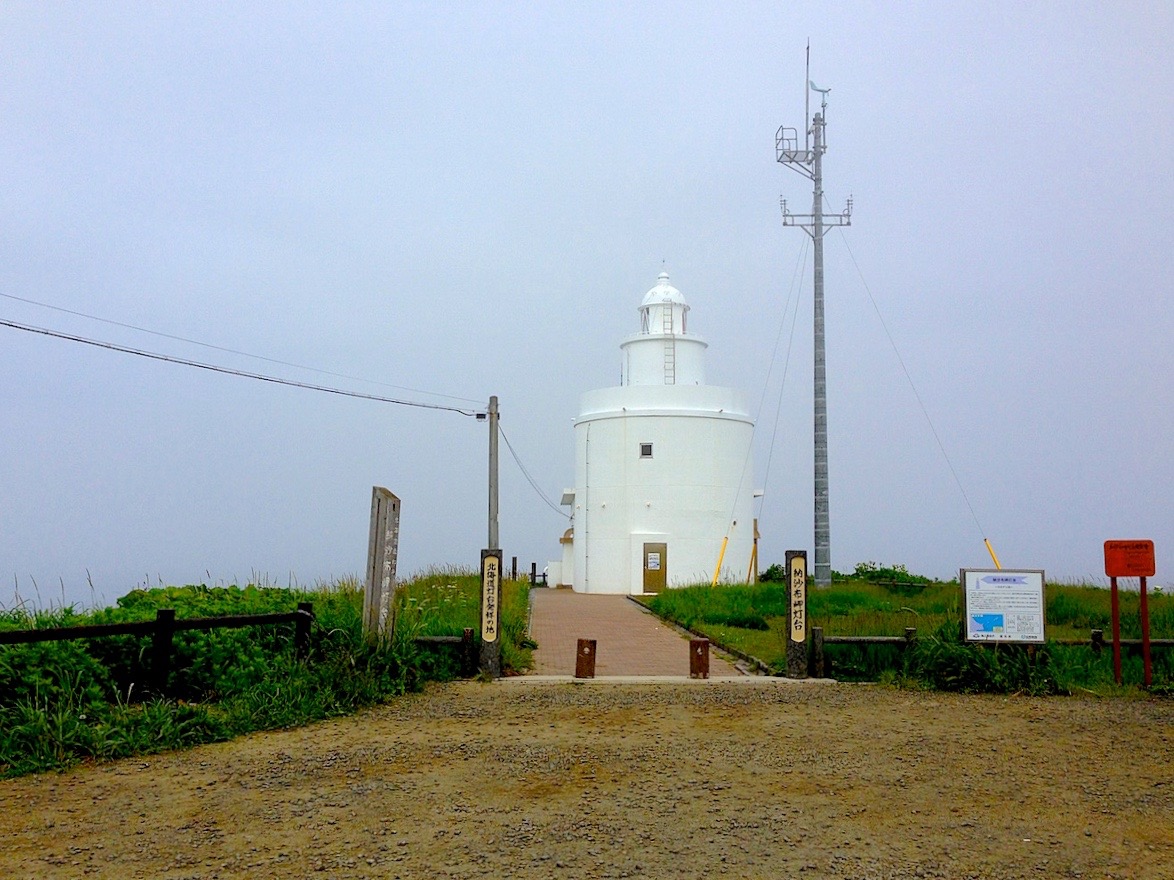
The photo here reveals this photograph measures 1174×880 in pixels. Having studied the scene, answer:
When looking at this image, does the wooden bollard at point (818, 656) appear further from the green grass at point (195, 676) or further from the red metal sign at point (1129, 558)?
the green grass at point (195, 676)

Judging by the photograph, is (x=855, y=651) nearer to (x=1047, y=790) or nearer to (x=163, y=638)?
(x=1047, y=790)

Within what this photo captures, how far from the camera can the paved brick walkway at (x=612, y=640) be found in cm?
1303

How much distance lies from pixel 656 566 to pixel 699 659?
18326mm

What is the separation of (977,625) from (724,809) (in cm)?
659

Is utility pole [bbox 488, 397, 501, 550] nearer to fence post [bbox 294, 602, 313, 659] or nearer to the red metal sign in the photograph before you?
fence post [bbox 294, 602, 313, 659]

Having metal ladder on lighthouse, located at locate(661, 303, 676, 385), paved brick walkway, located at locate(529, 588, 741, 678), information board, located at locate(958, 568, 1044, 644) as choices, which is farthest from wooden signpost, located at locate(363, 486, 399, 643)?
metal ladder on lighthouse, located at locate(661, 303, 676, 385)

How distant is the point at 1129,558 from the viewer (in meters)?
11.4

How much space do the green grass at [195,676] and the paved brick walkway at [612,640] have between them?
119 cm

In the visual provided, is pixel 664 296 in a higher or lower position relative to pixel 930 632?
higher

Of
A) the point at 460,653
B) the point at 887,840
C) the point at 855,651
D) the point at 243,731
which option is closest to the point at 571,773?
the point at 887,840

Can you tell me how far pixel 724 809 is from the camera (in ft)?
20.9

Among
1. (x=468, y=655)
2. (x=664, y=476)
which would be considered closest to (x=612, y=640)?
(x=468, y=655)

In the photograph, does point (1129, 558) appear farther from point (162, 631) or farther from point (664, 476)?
point (664, 476)

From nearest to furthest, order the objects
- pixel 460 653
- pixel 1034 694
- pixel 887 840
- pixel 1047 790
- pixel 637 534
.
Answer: pixel 887 840
pixel 1047 790
pixel 1034 694
pixel 460 653
pixel 637 534
